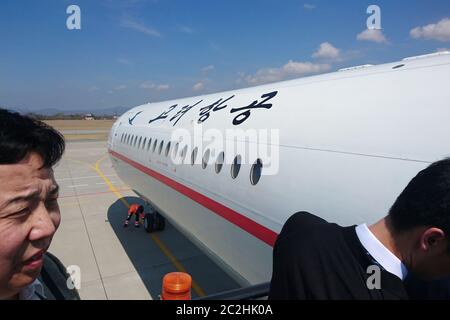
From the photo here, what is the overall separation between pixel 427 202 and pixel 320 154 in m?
2.16

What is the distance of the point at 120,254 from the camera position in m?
11.2

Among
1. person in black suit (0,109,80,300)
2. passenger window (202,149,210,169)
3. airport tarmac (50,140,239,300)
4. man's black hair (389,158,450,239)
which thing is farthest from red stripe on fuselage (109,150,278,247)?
person in black suit (0,109,80,300)

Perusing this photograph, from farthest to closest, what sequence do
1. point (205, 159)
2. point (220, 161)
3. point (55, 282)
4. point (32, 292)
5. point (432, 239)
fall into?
point (205, 159) → point (220, 161) → point (55, 282) → point (32, 292) → point (432, 239)

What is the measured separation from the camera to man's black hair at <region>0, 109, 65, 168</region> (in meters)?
1.67

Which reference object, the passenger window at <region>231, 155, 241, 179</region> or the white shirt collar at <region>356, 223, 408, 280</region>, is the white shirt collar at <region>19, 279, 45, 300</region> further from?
the passenger window at <region>231, 155, 241, 179</region>

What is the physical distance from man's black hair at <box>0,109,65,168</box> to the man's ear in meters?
2.09

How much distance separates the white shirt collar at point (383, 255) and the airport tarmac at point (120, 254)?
24.0 feet

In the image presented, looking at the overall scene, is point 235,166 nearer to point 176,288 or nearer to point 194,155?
point 194,155

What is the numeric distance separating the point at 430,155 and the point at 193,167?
4642mm

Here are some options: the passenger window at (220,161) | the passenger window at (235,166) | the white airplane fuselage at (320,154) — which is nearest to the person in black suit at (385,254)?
the white airplane fuselage at (320,154)

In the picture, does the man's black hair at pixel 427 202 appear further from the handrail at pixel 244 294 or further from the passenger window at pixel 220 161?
the passenger window at pixel 220 161

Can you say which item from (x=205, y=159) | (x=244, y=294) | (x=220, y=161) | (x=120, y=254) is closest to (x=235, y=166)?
(x=220, y=161)
